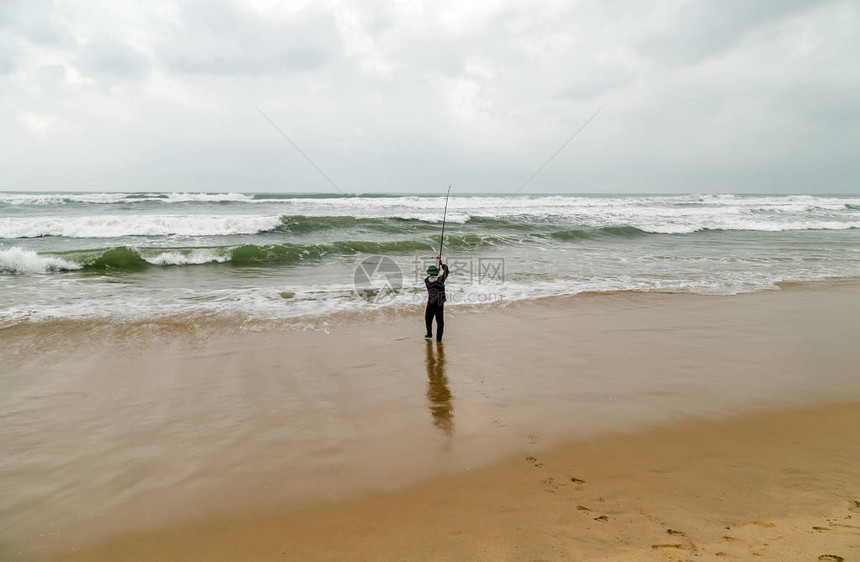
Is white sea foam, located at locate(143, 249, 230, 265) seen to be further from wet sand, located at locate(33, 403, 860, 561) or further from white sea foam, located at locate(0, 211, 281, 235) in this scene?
wet sand, located at locate(33, 403, 860, 561)

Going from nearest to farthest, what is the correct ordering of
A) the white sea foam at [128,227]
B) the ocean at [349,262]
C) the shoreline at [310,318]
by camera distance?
the shoreline at [310,318], the ocean at [349,262], the white sea foam at [128,227]

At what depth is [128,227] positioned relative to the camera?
757 inches

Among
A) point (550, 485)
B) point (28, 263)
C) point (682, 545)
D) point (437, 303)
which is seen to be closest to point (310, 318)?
point (437, 303)

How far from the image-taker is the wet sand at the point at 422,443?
8.89 ft

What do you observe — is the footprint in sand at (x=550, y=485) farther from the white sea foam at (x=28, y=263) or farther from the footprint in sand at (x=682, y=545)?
the white sea foam at (x=28, y=263)

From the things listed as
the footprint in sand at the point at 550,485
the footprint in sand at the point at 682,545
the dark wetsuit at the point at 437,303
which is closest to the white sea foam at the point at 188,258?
the dark wetsuit at the point at 437,303

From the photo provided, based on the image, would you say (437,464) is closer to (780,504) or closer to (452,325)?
(780,504)

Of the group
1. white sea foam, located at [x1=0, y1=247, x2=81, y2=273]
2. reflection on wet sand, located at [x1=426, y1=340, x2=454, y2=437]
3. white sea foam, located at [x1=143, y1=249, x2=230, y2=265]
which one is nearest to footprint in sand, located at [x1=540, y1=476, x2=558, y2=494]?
reflection on wet sand, located at [x1=426, y1=340, x2=454, y2=437]

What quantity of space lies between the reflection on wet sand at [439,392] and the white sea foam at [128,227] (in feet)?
55.3

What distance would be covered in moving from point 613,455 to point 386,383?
8.21ft

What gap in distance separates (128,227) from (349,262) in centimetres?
1192

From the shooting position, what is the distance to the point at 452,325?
743 centimetres

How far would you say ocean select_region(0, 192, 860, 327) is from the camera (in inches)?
343

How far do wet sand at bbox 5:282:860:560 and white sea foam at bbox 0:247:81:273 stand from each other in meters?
6.45
